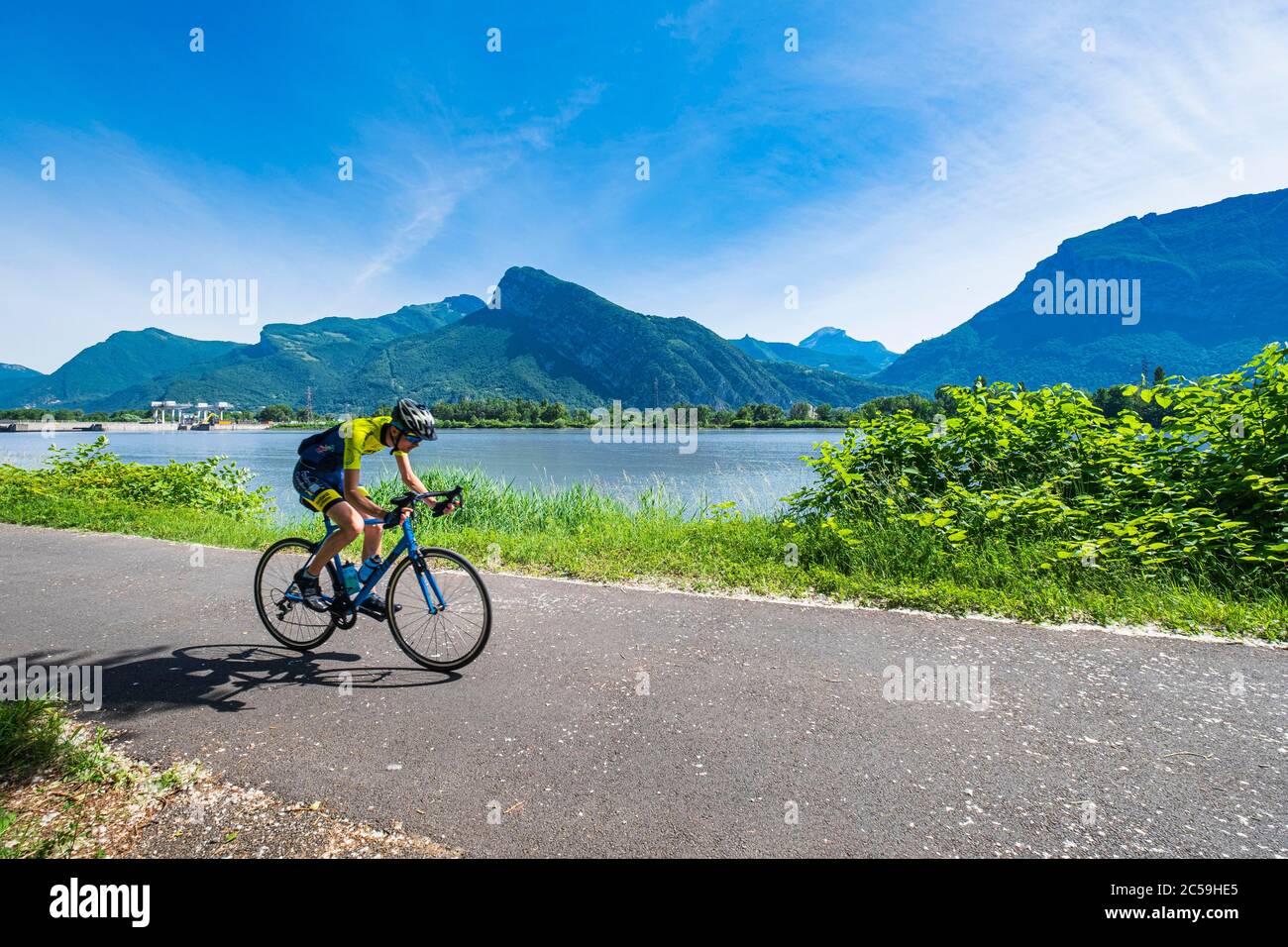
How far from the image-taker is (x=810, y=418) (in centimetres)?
11181

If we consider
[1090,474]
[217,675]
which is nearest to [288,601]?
[217,675]

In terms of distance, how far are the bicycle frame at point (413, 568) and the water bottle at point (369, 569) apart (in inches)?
0.9

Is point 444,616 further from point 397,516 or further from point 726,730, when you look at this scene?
point 726,730

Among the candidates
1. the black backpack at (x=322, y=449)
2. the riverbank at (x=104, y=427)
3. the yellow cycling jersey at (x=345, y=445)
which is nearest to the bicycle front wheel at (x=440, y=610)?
the yellow cycling jersey at (x=345, y=445)

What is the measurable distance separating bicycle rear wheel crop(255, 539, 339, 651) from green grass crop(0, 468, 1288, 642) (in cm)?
272

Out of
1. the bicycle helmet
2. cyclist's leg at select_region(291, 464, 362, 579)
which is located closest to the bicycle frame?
cyclist's leg at select_region(291, 464, 362, 579)

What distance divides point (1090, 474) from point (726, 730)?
Answer: 6109mm

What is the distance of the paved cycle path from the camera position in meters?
2.71

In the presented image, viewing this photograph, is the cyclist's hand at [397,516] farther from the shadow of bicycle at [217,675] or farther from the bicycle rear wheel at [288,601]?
the shadow of bicycle at [217,675]

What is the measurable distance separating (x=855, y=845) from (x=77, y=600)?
7792 mm

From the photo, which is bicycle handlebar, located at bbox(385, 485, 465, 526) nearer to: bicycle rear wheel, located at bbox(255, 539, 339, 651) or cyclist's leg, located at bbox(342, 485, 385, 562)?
cyclist's leg, located at bbox(342, 485, 385, 562)
